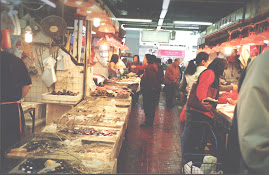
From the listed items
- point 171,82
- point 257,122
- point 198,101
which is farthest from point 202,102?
point 171,82

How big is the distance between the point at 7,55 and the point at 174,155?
4.30 m

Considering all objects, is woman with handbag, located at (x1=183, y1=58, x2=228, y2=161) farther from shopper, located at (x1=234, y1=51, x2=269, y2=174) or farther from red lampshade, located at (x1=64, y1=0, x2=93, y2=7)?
shopper, located at (x1=234, y1=51, x2=269, y2=174)

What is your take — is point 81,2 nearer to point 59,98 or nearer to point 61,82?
point 59,98

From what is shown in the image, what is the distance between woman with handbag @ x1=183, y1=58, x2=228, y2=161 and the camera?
454 cm

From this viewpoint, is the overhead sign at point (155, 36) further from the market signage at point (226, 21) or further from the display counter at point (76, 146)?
the display counter at point (76, 146)

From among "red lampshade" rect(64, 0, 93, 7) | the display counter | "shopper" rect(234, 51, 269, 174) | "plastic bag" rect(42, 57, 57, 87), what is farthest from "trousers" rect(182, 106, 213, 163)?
"plastic bag" rect(42, 57, 57, 87)

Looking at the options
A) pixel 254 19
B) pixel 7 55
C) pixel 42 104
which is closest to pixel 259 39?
pixel 254 19

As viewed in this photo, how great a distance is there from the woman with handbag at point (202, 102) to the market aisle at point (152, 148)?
790 millimetres

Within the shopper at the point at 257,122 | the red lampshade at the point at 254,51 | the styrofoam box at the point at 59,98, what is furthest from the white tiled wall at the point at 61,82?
the shopper at the point at 257,122

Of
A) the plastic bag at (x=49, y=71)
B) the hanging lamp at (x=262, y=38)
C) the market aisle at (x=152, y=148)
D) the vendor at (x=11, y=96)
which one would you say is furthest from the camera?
the plastic bag at (x=49, y=71)

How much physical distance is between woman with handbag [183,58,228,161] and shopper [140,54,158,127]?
3.02 m

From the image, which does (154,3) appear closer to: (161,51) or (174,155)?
(174,155)

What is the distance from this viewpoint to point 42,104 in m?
6.39

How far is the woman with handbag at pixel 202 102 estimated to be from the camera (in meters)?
4.54
